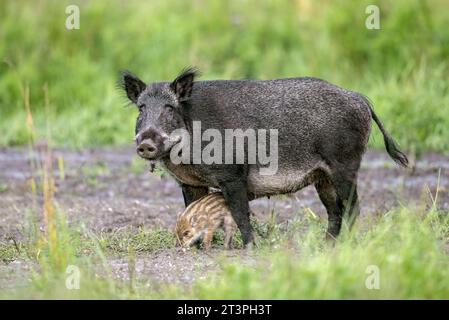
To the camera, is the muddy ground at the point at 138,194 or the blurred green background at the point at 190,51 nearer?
the muddy ground at the point at 138,194

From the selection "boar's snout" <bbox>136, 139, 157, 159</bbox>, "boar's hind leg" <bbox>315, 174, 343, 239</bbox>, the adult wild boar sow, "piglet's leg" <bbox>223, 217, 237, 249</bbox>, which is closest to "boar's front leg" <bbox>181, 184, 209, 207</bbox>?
the adult wild boar sow

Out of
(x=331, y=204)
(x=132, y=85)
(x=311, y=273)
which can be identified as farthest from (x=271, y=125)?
(x=311, y=273)

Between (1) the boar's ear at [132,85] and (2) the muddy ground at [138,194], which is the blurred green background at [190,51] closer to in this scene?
(2) the muddy ground at [138,194]

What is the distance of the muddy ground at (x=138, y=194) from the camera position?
25.4ft

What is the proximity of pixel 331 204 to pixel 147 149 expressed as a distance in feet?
5.30

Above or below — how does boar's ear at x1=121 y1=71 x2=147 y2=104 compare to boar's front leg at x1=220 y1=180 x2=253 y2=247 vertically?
above

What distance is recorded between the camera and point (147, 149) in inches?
298

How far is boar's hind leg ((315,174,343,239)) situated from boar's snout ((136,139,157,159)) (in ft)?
4.61

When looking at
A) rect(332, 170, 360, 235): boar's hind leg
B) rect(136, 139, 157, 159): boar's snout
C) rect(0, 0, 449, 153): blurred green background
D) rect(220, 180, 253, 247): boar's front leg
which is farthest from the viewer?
rect(0, 0, 449, 153): blurred green background

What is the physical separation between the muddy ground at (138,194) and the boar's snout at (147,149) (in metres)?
0.73

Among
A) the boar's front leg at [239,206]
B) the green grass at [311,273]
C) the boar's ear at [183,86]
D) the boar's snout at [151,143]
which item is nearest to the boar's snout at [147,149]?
the boar's snout at [151,143]

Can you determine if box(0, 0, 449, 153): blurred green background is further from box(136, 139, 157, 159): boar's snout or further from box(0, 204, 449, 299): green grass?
box(0, 204, 449, 299): green grass

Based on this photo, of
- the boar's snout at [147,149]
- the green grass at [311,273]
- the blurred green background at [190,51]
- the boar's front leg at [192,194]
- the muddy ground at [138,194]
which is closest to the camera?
the green grass at [311,273]

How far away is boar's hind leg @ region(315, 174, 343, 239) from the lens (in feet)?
26.8
